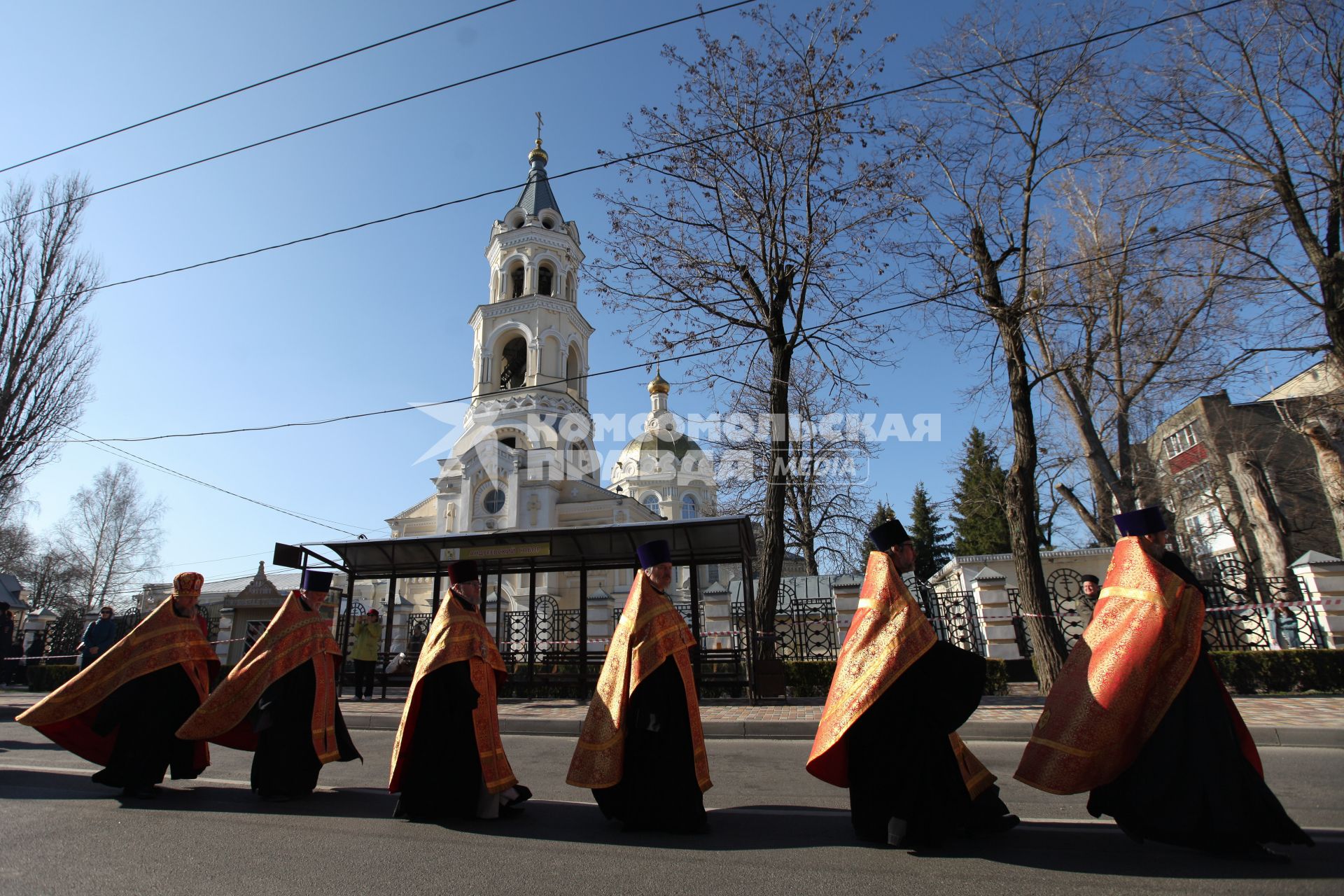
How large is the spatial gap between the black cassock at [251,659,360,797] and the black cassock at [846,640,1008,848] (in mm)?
3755

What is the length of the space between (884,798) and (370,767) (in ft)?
15.6

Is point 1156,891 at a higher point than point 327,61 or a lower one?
lower

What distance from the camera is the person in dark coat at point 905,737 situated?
135 inches

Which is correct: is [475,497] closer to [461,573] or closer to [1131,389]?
[1131,389]

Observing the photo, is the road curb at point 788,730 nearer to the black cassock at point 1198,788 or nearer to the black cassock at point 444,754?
the black cassock at point 444,754

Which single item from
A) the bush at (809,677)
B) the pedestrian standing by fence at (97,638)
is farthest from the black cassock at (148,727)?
the bush at (809,677)

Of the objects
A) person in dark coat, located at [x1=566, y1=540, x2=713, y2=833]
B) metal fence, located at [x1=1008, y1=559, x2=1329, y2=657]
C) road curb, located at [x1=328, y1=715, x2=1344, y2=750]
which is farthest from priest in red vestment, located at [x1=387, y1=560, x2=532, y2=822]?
metal fence, located at [x1=1008, y1=559, x2=1329, y2=657]

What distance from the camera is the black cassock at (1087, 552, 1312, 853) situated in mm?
3090

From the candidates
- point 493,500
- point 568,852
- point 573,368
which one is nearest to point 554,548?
point 568,852

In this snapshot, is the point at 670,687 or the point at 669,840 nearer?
the point at 669,840

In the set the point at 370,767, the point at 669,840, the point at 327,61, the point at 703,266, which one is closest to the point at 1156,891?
the point at 669,840

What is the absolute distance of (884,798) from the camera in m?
3.51

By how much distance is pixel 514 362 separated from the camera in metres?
→ 37.1

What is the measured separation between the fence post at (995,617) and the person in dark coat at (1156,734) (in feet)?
33.3
